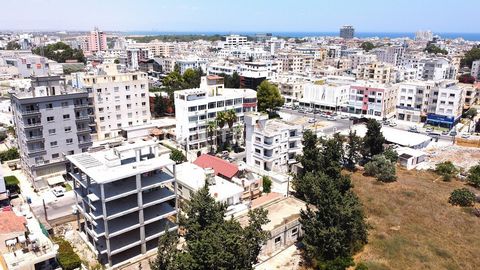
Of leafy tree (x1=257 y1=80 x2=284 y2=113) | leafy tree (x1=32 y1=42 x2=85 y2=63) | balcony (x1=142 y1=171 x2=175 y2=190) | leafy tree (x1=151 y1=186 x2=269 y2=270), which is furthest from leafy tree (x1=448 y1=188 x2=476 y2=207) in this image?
leafy tree (x1=32 y1=42 x2=85 y2=63)

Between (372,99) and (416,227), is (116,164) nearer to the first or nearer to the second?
(416,227)

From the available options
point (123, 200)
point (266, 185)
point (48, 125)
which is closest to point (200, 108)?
point (266, 185)

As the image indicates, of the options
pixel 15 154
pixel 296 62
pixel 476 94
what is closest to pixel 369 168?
pixel 15 154

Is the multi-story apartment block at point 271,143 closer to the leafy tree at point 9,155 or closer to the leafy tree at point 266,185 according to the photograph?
the leafy tree at point 266,185

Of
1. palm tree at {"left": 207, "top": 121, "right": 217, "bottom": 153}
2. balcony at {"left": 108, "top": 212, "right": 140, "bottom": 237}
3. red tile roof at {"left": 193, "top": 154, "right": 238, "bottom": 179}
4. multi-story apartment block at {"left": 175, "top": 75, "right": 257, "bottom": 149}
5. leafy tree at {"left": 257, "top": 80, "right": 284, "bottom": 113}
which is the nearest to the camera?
balcony at {"left": 108, "top": 212, "right": 140, "bottom": 237}

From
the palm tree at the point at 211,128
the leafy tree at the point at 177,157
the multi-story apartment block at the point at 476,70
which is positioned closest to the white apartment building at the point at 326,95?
the palm tree at the point at 211,128

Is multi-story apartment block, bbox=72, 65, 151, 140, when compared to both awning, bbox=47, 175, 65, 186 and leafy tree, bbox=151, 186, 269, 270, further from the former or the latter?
leafy tree, bbox=151, 186, 269, 270
